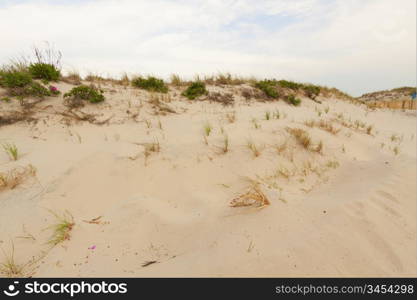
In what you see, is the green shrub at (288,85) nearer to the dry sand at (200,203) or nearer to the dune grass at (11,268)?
the dry sand at (200,203)

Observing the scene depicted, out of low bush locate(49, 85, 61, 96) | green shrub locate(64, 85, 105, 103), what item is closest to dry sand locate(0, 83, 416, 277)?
low bush locate(49, 85, 61, 96)

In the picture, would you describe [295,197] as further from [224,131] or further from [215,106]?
[215,106]

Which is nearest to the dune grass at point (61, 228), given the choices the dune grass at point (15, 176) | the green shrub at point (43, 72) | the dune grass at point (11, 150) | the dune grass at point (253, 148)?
the dune grass at point (15, 176)

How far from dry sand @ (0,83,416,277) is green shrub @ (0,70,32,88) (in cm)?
56

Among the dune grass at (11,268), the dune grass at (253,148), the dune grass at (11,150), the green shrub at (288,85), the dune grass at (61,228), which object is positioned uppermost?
the green shrub at (288,85)

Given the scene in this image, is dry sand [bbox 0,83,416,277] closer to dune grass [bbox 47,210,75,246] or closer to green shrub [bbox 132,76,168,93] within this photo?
dune grass [bbox 47,210,75,246]

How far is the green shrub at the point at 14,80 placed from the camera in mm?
4398

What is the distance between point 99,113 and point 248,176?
3.21 meters

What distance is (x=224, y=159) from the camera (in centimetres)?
325

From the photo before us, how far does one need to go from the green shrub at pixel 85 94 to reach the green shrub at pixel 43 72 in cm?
95

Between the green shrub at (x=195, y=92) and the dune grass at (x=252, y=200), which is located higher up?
the green shrub at (x=195, y=92)

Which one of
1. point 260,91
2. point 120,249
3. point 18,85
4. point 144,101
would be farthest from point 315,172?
point 18,85

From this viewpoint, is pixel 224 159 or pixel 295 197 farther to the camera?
pixel 224 159

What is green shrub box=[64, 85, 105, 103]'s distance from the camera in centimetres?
457
